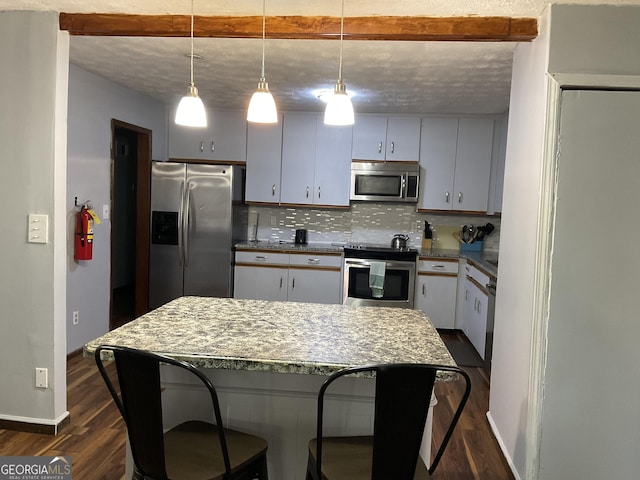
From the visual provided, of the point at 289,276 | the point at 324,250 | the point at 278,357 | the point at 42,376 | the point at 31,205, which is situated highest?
the point at 31,205

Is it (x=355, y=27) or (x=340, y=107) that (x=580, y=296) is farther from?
(x=355, y=27)

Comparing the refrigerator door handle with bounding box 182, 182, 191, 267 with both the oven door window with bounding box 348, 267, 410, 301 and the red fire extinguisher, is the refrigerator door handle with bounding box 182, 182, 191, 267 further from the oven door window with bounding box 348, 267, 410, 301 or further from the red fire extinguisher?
the oven door window with bounding box 348, 267, 410, 301

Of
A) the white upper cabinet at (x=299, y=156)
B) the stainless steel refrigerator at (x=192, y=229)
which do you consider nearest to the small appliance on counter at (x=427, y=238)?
the white upper cabinet at (x=299, y=156)

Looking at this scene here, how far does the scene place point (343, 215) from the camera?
5262mm

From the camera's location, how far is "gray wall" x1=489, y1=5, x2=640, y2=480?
6.79ft

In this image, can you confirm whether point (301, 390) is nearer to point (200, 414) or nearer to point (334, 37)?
point (200, 414)

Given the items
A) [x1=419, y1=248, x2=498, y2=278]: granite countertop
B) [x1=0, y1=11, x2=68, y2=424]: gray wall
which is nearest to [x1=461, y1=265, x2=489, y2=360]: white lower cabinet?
[x1=419, y1=248, x2=498, y2=278]: granite countertop

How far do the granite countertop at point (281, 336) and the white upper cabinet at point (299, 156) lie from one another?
2.90 m

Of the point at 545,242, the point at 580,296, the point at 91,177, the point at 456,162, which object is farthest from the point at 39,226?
the point at 456,162

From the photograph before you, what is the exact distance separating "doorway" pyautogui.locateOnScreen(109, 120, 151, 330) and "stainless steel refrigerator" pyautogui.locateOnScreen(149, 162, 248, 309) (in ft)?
0.42

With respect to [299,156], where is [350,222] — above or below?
below

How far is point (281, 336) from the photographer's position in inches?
66.5

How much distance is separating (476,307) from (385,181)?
5.11 ft

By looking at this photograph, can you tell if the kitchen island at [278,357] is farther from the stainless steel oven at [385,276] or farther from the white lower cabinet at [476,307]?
the stainless steel oven at [385,276]
